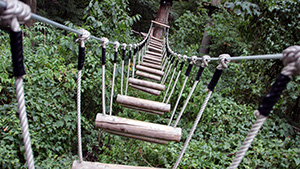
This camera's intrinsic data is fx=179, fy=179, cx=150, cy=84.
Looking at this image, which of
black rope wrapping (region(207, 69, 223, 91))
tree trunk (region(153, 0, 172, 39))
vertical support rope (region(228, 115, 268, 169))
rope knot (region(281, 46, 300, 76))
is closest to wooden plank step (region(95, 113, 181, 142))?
black rope wrapping (region(207, 69, 223, 91))

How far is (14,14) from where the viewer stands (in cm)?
39

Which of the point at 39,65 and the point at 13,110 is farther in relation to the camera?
the point at 39,65

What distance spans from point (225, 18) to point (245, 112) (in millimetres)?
2079

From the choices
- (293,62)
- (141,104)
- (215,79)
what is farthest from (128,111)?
(293,62)

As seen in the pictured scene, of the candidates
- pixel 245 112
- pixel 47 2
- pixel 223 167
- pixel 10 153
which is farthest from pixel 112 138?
pixel 47 2

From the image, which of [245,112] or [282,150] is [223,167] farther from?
[245,112]

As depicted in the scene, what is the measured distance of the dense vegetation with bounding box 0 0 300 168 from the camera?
1727mm

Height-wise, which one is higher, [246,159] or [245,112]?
[245,112]

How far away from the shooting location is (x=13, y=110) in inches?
63.9

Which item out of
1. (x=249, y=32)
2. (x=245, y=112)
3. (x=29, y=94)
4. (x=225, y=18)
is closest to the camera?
(x=29, y=94)

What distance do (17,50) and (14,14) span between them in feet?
0.27

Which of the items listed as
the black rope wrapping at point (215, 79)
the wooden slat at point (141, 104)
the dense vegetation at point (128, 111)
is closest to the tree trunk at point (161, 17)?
the dense vegetation at point (128, 111)

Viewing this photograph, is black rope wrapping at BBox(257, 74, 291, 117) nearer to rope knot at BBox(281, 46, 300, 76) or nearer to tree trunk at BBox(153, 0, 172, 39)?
rope knot at BBox(281, 46, 300, 76)

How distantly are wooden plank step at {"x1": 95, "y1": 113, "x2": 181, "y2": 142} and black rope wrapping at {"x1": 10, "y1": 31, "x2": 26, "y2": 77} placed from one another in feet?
2.26
